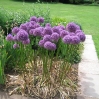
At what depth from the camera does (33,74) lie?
3.93 m

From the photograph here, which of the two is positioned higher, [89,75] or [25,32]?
[25,32]

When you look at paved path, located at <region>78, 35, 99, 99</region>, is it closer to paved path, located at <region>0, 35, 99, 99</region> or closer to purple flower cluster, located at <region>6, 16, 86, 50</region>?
paved path, located at <region>0, 35, 99, 99</region>

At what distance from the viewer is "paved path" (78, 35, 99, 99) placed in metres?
3.76

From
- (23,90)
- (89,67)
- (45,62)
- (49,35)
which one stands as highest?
Result: (49,35)

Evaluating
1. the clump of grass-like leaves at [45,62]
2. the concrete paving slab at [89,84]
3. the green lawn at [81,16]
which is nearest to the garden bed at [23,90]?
the clump of grass-like leaves at [45,62]

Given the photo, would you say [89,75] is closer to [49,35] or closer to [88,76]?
[88,76]

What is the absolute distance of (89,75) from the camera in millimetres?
4500

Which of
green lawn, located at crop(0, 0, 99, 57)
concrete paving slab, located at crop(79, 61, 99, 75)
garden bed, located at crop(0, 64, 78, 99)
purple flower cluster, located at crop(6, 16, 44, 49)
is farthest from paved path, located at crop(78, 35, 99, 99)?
green lawn, located at crop(0, 0, 99, 57)

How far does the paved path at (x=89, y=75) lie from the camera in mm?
3763

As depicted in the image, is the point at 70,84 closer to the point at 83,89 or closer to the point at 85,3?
the point at 83,89

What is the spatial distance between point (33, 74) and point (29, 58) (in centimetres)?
30

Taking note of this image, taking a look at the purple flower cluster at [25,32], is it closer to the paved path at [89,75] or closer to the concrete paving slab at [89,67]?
the paved path at [89,75]

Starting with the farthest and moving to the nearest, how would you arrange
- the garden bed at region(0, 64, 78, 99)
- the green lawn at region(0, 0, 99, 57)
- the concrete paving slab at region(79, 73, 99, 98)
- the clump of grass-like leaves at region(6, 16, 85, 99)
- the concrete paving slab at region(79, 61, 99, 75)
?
the green lawn at region(0, 0, 99, 57)
the concrete paving slab at region(79, 61, 99, 75)
the concrete paving slab at region(79, 73, 99, 98)
the garden bed at region(0, 64, 78, 99)
the clump of grass-like leaves at region(6, 16, 85, 99)

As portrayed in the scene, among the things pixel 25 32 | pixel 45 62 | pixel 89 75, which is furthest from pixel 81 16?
pixel 25 32
